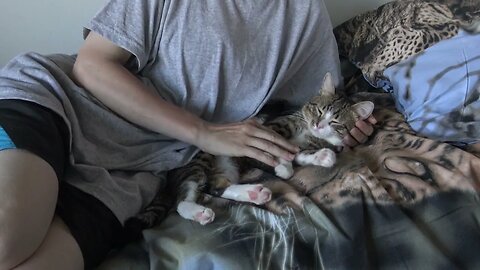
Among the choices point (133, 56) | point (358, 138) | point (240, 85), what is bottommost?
point (358, 138)

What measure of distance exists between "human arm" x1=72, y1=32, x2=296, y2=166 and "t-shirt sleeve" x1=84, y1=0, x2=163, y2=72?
0.9 inches

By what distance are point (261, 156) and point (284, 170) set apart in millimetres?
61

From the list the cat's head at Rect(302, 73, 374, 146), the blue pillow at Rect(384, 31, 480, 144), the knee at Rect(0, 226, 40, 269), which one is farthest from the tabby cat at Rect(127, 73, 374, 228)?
the knee at Rect(0, 226, 40, 269)

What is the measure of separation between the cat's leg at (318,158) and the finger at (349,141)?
0.12 m

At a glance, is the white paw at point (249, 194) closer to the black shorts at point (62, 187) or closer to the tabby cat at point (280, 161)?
the tabby cat at point (280, 161)

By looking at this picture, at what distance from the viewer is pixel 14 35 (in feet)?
5.45

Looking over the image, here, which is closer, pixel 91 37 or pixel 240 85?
pixel 91 37

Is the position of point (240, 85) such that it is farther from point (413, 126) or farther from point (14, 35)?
point (14, 35)

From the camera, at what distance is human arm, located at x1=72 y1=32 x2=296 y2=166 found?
49.1 inches

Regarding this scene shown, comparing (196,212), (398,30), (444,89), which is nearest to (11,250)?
(196,212)

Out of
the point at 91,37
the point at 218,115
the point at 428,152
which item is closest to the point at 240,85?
the point at 218,115

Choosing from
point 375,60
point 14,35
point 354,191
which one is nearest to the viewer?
point 354,191

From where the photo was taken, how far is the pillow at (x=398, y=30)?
58.2 inches

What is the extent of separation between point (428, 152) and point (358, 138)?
191 mm
